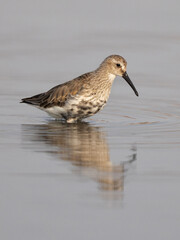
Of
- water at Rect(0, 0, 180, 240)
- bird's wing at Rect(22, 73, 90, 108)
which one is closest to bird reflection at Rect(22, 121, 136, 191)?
water at Rect(0, 0, 180, 240)

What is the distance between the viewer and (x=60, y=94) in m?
13.7

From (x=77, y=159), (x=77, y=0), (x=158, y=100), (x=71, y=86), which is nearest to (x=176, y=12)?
(x=77, y=0)

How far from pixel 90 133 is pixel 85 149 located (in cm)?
152

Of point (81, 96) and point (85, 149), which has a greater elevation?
point (81, 96)

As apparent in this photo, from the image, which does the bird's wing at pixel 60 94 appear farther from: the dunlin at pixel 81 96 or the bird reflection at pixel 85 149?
the bird reflection at pixel 85 149

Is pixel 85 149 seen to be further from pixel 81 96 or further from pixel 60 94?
pixel 60 94

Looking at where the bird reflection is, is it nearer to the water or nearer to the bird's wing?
the water

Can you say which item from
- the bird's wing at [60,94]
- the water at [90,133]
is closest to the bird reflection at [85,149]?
the water at [90,133]

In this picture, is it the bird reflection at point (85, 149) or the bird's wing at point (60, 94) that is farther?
the bird's wing at point (60, 94)

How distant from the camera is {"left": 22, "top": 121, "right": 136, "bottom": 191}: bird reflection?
9203 mm

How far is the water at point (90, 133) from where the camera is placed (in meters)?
7.75

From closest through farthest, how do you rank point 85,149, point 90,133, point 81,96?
point 85,149 → point 90,133 → point 81,96

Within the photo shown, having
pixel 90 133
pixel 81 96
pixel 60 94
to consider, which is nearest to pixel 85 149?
pixel 90 133

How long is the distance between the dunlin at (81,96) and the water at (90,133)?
271 millimetres
